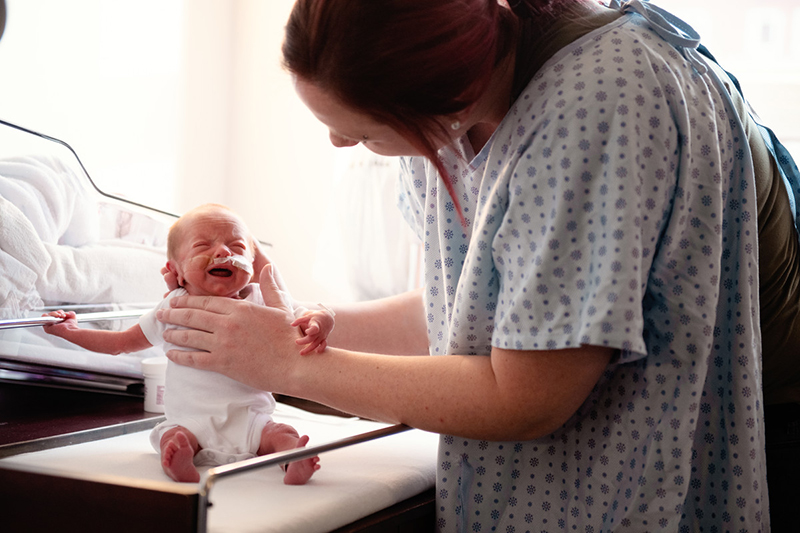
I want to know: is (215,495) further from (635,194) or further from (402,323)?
(402,323)

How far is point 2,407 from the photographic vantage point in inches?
50.6

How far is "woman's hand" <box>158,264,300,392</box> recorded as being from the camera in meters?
1.02

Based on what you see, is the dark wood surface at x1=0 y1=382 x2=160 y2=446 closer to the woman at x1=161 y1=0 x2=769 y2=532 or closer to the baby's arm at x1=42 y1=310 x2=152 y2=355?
the baby's arm at x1=42 y1=310 x2=152 y2=355

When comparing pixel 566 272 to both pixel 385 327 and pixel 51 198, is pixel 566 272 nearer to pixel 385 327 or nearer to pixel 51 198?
pixel 385 327

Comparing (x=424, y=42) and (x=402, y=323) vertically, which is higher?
(x=424, y=42)

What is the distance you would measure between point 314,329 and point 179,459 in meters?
0.26

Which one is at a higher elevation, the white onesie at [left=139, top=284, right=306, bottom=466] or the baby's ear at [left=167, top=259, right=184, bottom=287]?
the baby's ear at [left=167, top=259, right=184, bottom=287]

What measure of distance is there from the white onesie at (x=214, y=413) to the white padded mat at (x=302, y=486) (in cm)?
7

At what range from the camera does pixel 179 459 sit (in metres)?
1.01

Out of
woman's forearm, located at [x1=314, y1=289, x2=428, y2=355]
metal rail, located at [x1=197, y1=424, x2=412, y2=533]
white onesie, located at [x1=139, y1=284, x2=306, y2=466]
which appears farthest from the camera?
woman's forearm, located at [x1=314, y1=289, x2=428, y2=355]

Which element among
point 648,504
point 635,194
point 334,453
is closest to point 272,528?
point 334,453

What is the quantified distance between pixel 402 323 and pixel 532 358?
66 centimetres

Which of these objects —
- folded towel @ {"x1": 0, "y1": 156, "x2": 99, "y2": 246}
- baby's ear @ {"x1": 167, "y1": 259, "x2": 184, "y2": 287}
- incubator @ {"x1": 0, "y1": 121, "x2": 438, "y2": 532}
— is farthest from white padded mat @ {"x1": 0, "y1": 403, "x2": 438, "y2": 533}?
folded towel @ {"x1": 0, "y1": 156, "x2": 99, "y2": 246}

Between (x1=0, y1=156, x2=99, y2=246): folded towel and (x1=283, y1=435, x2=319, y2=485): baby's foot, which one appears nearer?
(x1=283, y1=435, x2=319, y2=485): baby's foot
